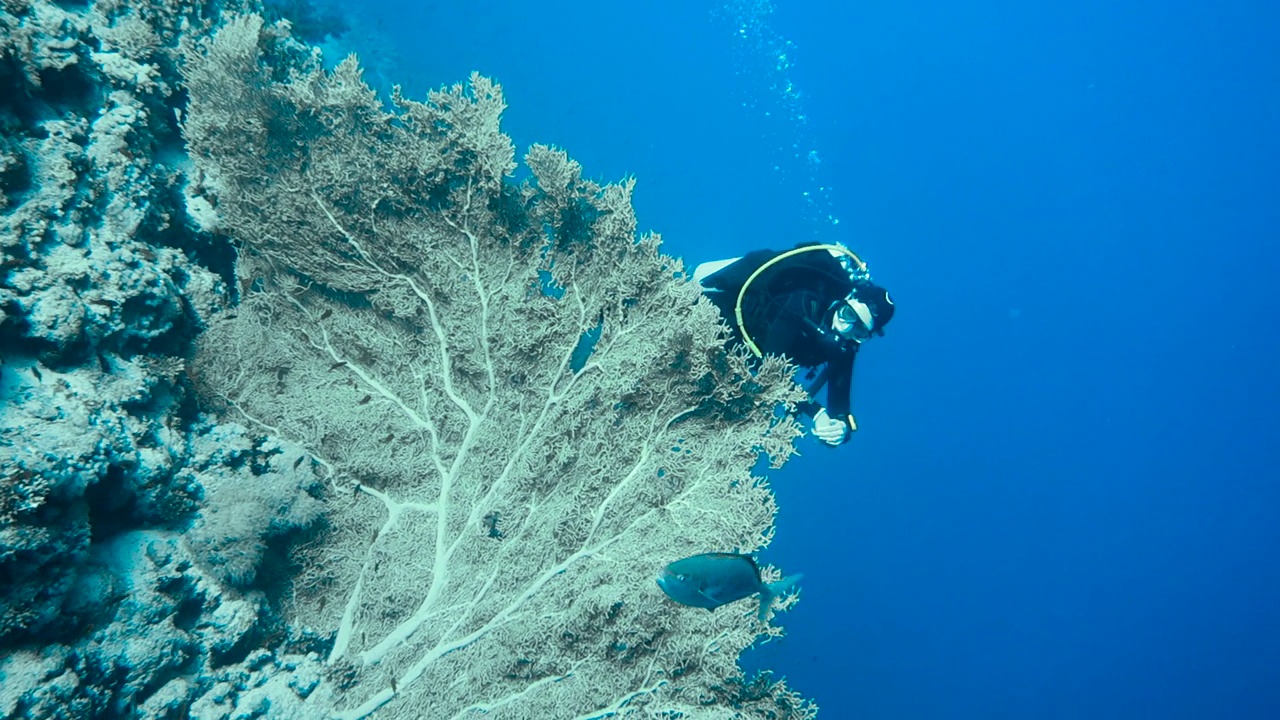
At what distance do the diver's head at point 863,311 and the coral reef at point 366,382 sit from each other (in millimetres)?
931

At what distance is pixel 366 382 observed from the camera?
3875mm

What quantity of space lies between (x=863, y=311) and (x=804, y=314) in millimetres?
→ 429

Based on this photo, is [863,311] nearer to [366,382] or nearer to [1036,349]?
[366,382]

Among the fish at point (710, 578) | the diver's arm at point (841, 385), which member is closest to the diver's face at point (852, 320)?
the diver's arm at point (841, 385)

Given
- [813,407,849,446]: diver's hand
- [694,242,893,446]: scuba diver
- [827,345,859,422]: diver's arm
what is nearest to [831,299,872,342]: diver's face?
[694,242,893,446]: scuba diver

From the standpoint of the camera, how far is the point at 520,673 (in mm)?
3299

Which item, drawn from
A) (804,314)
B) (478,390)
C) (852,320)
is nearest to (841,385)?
(852,320)

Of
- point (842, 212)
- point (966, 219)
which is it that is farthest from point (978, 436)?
point (842, 212)

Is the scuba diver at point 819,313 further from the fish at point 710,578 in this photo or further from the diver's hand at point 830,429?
the fish at point 710,578

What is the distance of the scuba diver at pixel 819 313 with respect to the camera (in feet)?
14.0

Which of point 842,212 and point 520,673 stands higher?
point 842,212

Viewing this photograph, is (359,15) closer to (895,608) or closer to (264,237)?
(264,237)

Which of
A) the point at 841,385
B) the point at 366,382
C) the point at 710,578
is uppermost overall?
the point at 841,385

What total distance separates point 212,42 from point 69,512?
3.21 m
